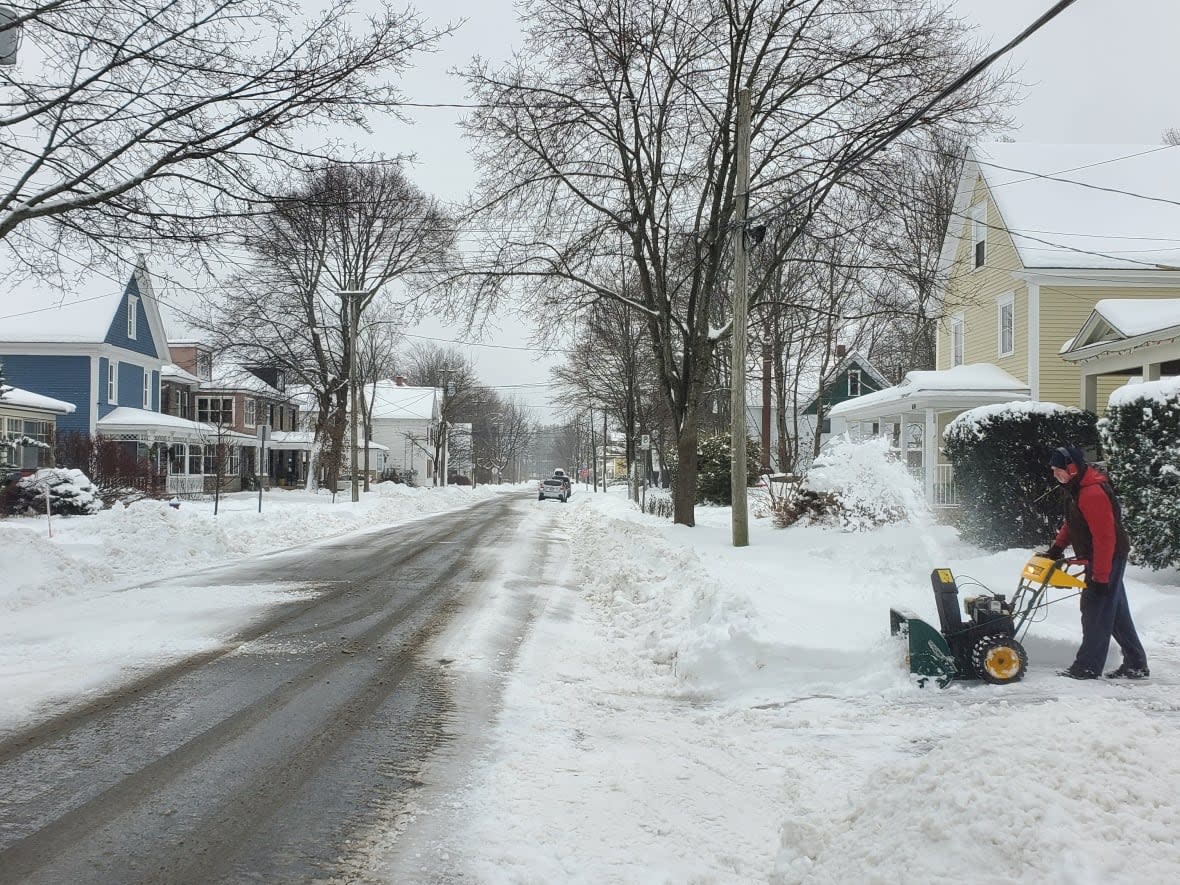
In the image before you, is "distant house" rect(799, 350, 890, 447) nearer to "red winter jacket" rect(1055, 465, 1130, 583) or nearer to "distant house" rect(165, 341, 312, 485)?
"distant house" rect(165, 341, 312, 485)

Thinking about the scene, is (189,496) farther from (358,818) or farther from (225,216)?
(358,818)

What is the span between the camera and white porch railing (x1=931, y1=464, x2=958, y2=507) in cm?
2230

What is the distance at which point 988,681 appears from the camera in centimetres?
642

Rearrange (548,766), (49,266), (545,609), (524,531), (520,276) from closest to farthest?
(548,766) → (545,609) → (49,266) → (520,276) → (524,531)

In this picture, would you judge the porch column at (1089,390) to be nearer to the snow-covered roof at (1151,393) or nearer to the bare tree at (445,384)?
the snow-covered roof at (1151,393)

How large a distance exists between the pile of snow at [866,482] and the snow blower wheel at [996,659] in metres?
7.66

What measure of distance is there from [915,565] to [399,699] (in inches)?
281

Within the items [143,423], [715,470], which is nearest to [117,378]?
[143,423]

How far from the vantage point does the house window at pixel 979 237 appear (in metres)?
26.0

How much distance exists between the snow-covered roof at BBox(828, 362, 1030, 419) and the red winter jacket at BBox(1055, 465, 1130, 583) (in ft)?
56.7

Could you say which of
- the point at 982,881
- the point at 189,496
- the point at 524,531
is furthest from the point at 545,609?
the point at 189,496

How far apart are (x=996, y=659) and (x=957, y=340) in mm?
24435

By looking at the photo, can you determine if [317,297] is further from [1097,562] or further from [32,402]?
[1097,562]

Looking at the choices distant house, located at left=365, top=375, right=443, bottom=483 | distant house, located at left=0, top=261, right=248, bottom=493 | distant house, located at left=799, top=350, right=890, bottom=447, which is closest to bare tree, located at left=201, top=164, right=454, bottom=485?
distant house, located at left=0, top=261, right=248, bottom=493
